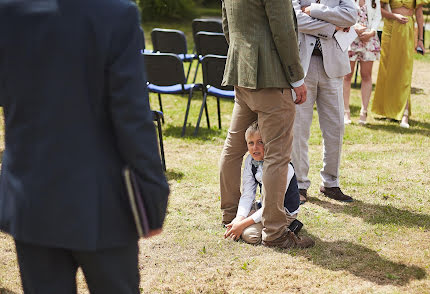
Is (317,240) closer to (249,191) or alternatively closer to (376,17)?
(249,191)

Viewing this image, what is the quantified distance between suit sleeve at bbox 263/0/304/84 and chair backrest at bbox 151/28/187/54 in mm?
5666

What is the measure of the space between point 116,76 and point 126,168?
0.29 metres

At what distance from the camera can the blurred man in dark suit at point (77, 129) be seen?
6.28 feet

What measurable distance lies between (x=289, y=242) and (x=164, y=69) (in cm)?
372

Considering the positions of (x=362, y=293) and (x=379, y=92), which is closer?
(x=362, y=293)

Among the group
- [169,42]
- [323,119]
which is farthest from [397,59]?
[323,119]

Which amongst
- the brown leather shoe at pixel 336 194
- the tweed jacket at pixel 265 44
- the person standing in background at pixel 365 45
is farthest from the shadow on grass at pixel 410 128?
the tweed jacket at pixel 265 44

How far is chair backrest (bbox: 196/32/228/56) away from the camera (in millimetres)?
8578

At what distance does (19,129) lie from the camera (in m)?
2.01

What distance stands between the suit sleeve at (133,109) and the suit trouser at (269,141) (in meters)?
2.01

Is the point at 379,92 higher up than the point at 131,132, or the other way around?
the point at 131,132

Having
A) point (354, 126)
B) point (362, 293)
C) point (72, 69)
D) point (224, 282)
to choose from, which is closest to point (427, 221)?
point (362, 293)

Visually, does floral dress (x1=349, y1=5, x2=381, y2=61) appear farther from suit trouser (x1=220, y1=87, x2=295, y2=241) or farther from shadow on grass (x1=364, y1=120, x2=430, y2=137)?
suit trouser (x1=220, y1=87, x2=295, y2=241)

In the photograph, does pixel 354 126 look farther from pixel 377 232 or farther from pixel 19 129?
pixel 19 129
